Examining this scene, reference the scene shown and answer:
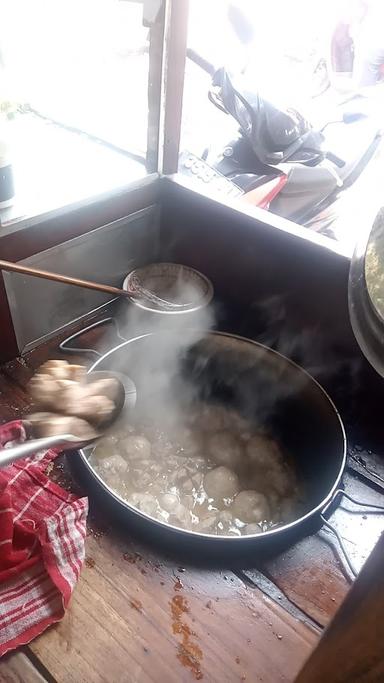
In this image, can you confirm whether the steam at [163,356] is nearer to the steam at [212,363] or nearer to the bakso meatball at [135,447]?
the steam at [212,363]

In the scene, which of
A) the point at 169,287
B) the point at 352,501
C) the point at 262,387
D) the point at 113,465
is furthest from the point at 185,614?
the point at 169,287

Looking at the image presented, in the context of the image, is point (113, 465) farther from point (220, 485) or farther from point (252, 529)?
point (252, 529)

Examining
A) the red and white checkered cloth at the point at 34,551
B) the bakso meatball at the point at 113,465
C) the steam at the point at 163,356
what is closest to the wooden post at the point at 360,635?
the red and white checkered cloth at the point at 34,551

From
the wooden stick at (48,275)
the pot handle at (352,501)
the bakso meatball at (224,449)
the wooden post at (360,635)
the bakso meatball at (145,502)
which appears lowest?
the bakso meatball at (224,449)

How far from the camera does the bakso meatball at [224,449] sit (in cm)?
175

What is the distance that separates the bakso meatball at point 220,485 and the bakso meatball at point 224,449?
0.09m

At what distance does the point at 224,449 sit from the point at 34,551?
724 mm

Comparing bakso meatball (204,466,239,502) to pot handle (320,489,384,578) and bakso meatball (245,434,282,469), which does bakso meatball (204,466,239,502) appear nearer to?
bakso meatball (245,434,282,469)

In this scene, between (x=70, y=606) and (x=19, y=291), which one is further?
(x=19, y=291)

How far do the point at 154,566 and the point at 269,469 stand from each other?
570 millimetres

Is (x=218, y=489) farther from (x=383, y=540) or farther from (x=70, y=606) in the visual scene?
(x=383, y=540)

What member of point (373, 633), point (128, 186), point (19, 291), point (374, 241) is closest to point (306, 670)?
point (373, 633)

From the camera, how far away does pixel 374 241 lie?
684 millimetres

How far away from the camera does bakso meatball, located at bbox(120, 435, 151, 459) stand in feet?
5.47
